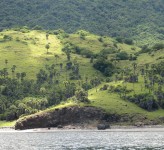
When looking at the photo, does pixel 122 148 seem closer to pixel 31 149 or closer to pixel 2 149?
pixel 31 149

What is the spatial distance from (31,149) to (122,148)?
26779 millimetres

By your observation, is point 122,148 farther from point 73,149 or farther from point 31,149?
point 31,149

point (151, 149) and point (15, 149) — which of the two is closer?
point (151, 149)

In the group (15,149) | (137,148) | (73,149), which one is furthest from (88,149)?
(15,149)

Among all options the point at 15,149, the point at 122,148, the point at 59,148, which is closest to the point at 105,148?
the point at 122,148

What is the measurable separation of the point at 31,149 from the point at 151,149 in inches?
1391

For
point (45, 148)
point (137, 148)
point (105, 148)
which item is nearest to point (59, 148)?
point (45, 148)

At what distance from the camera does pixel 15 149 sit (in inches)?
5699

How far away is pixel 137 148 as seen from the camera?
451ft

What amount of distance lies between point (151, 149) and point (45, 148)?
32181mm

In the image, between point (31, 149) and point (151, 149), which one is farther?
point (31, 149)

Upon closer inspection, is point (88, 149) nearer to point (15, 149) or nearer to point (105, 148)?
point (105, 148)

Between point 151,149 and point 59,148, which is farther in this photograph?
point 59,148

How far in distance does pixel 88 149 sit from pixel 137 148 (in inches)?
546
